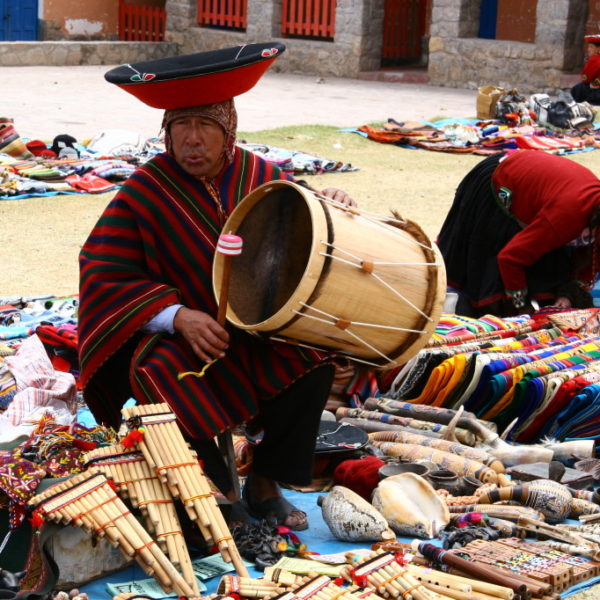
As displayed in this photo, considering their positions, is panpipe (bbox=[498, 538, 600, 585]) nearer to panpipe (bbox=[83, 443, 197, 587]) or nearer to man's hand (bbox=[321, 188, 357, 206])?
panpipe (bbox=[83, 443, 197, 587])

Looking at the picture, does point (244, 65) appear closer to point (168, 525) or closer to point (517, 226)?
point (168, 525)

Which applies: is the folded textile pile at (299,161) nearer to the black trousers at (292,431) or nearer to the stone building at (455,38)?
the black trousers at (292,431)

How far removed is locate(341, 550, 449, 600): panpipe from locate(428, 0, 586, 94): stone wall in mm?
14905

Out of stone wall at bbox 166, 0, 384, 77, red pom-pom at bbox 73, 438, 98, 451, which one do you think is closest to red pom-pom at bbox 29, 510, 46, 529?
red pom-pom at bbox 73, 438, 98, 451

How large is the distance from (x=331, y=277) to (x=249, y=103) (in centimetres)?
1285

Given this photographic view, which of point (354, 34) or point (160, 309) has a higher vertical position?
point (354, 34)

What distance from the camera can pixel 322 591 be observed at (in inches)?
115

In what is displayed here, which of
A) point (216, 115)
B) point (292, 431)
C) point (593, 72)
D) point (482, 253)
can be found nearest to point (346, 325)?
point (292, 431)

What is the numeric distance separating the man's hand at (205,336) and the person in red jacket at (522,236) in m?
2.63

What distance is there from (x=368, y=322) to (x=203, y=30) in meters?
17.9

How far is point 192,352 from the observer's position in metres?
3.52

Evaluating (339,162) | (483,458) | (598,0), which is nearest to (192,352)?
(483,458)

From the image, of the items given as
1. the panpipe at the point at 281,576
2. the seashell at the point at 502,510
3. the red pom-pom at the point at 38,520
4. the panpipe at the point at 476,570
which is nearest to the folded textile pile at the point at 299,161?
the seashell at the point at 502,510

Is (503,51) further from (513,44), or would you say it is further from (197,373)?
(197,373)
